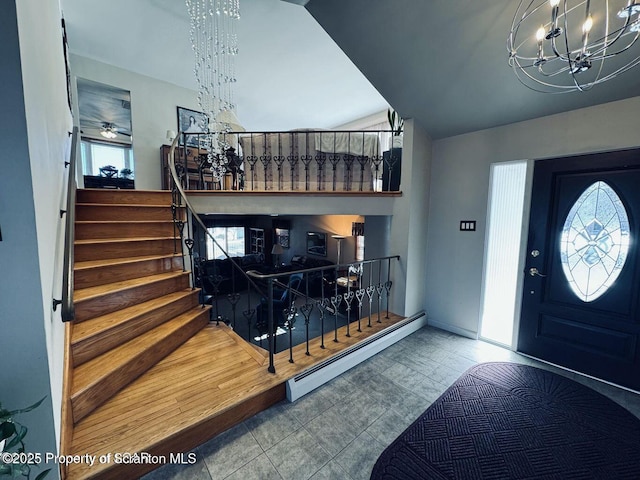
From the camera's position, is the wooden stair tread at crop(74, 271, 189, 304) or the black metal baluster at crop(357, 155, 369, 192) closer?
the wooden stair tread at crop(74, 271, 189, 304)

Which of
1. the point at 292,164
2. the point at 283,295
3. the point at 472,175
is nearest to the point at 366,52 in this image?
the point at 292,164

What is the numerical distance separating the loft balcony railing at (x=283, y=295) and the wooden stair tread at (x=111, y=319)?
0.50 m

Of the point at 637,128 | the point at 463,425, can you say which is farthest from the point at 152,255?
the point at 637,128

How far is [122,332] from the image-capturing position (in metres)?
2.08

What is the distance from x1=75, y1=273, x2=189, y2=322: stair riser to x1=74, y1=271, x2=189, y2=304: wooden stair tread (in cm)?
Answer: 3

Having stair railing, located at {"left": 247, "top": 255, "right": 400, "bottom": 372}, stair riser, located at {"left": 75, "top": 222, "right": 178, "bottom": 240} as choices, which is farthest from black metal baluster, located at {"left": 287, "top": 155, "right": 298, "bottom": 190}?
stair riser, located at {"left": 75, "top": 222, "right": 178, "bottom": 240}

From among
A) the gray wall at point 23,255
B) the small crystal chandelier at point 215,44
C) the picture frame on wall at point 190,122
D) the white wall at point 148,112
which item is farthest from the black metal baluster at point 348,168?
the white wall at point 148,112

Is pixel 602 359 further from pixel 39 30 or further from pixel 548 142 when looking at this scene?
pixel 39 30

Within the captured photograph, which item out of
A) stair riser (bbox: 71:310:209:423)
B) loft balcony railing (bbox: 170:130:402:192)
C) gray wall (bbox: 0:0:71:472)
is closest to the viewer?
gray wall (bbox: 0:0:71:472)

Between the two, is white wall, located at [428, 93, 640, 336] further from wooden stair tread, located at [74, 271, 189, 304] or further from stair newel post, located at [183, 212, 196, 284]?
wooden stair tread, located at [74, 271, 189, 304]

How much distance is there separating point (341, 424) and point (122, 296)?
87.3 inches

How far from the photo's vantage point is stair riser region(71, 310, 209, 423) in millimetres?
1577

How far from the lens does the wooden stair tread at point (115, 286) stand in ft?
6.91

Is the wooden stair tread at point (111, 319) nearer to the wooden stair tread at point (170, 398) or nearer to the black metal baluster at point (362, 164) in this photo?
the wooden stair tread at point (170, 398)
